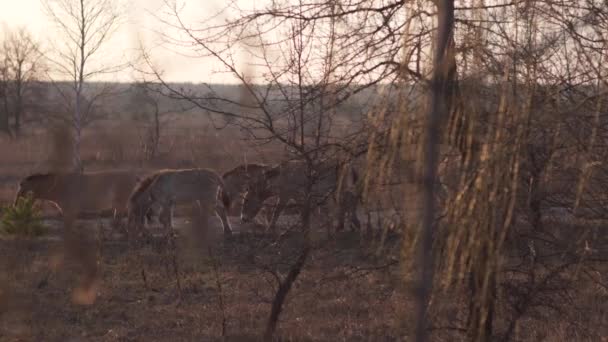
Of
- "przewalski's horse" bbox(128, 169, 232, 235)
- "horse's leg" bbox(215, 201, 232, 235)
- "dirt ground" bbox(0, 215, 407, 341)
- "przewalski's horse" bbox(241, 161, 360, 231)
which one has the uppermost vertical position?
"przewalski's horse" bbox(241, 161, 360, 231)

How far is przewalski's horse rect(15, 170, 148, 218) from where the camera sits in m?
21.9

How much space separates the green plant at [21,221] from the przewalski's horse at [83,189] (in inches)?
130

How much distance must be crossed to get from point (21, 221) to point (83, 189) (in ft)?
17.6

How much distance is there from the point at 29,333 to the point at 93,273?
12.6ft

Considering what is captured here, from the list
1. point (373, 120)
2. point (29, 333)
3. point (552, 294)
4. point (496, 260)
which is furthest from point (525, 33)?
point (29, 333)

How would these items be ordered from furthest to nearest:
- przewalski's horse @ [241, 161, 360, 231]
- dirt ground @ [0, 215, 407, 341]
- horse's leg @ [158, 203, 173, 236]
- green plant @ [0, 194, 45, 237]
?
horse's leg @ [158, 203, 173, 236], green plant @ [0, 194, 45, 237], dirt ground @ [0, 215, 407, 341], przewalski's horse @ [241, 161, 360, 231]

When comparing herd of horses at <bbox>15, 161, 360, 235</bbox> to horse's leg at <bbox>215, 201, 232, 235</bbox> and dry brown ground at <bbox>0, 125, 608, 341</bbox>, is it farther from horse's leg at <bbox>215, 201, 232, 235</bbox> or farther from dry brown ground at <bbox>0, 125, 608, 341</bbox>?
dry brown ground at <bbox>0, 125, 608, 341</bbox>

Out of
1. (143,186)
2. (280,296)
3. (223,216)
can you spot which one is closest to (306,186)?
(280,296)

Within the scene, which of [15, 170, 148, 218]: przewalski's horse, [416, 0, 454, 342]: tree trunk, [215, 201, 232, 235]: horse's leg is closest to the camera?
[416, 0, 454, 342]: tree trunk

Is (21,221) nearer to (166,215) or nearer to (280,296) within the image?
(166,215)

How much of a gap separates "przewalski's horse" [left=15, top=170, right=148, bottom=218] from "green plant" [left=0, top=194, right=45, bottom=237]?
10.9 ft

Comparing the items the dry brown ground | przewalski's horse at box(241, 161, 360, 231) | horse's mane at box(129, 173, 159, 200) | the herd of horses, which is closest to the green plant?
the dry brown ground

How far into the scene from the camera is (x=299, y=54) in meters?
7.50

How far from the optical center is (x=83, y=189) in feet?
74.0
